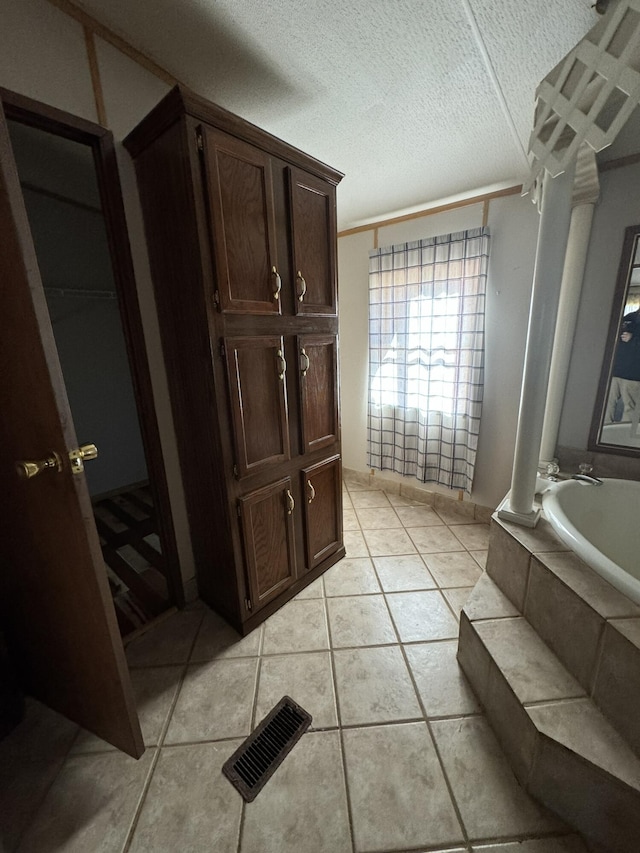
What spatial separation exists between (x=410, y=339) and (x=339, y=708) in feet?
7.23

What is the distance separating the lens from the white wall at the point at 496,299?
1.99 metres

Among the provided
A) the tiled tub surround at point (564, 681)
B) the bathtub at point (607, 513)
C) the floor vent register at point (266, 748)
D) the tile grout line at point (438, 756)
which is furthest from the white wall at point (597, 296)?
the floor vent register at point (266, 748)

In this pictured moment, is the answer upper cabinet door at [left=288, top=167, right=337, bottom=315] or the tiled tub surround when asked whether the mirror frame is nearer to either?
the tiled tub surround

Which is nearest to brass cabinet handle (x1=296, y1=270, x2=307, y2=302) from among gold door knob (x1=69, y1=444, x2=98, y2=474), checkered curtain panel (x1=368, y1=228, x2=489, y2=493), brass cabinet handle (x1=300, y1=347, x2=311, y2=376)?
brass cabinet handle (x1=300, y1=347, x2=311, y2=376)

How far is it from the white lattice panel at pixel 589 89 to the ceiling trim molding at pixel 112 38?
1354mm

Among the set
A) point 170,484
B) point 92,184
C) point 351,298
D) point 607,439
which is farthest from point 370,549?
point 92,184

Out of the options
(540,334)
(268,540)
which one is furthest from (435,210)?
(268,540)

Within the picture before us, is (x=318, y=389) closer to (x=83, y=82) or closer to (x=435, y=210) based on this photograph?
(x=83, y=82)

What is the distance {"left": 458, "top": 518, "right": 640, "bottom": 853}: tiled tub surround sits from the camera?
84cm

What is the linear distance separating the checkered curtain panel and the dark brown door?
2178 mm

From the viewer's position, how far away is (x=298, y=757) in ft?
3.47

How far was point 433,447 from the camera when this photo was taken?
2.52 m

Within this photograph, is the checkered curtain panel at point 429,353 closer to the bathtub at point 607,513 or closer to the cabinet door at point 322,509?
the bathtub at point 607,513

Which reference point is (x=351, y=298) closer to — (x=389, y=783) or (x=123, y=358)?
(x=123, y=358)
